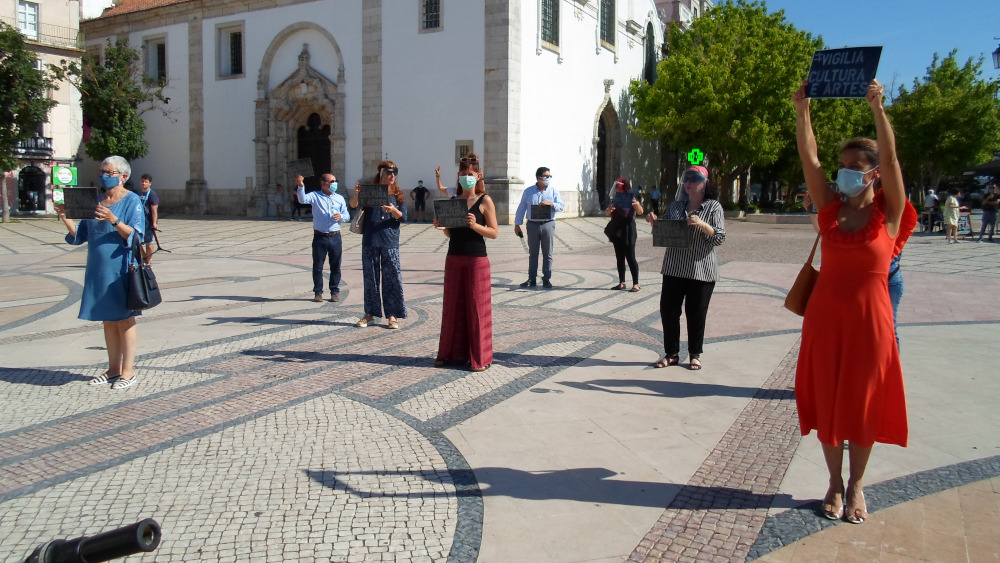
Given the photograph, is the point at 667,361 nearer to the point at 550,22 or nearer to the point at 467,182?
the point at 467,182

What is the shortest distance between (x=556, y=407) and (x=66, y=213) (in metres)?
3.90

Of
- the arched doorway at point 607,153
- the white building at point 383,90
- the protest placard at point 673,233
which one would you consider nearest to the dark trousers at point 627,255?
the protest placard at point 673,233

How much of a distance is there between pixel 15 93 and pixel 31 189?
10.9 meters

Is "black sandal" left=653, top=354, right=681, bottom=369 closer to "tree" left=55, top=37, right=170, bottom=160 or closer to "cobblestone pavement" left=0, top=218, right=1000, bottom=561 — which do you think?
"cobblestone pavement" left=0, top=218, right=1000, bottom=561

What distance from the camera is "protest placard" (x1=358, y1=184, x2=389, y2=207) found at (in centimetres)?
768

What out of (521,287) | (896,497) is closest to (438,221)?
(896,497)

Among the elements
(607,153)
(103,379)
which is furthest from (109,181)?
(607,153)

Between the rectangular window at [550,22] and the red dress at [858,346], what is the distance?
25.8 metres

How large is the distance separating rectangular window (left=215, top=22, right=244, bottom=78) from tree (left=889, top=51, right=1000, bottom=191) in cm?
3221

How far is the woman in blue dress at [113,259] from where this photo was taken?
5480 millimetres

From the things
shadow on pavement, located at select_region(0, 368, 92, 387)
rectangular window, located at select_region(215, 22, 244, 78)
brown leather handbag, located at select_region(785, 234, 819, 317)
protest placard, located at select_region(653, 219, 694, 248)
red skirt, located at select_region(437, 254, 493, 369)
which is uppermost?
rectangular window, located at select_region(215, 22, 244, 78)

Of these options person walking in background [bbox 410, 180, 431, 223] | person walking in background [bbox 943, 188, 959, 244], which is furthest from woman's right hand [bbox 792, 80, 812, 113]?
person walking in background [bbox 410, 180, 431, 223]

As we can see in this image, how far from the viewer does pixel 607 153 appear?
1371 inches

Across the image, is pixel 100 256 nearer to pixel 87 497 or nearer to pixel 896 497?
pixel 87 497
